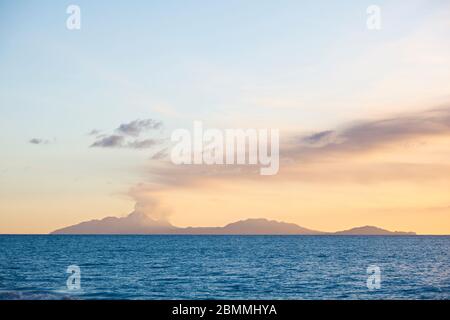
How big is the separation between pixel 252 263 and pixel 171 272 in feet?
66.8

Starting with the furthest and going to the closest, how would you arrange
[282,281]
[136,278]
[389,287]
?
1. [136,278]
2. [282,281]
3. [389,287]

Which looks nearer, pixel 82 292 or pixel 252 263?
pixel 82 292

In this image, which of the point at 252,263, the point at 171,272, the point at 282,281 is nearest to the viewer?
the point at 282,281

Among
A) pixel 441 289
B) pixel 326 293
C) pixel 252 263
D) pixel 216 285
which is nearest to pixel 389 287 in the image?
pixel 441 289

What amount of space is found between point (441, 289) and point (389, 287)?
16.8ft

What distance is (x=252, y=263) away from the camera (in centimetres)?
8819

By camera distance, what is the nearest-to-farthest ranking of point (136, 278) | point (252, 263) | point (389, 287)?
1. point (389, 287)
2. point (136, 278)
3. point (252, 263)

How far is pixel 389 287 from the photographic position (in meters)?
54.2

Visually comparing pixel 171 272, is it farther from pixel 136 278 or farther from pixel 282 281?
pixel 282 281
